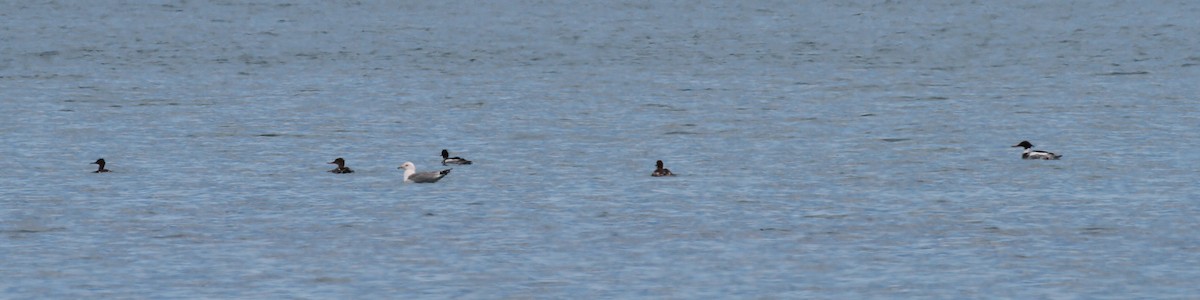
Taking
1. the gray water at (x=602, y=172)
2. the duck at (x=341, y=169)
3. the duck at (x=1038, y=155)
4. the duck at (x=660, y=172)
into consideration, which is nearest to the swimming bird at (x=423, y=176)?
the gray water at (x=602, y=172)

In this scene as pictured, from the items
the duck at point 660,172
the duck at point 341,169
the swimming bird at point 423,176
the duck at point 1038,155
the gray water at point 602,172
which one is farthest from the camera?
the duck at point 1038,155

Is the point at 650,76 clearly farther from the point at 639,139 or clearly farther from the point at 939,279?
the point at 939,279

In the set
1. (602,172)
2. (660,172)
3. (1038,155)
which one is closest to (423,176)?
(602,172)

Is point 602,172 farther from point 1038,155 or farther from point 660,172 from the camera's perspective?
point 1038,155

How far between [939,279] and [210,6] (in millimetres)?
106545

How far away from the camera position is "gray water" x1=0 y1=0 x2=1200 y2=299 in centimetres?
2591

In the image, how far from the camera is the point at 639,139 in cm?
4591

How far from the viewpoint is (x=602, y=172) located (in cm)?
3841

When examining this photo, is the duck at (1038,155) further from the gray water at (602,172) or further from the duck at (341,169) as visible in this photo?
the duck at (341,169)

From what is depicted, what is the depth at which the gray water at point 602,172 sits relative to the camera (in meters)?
25.9

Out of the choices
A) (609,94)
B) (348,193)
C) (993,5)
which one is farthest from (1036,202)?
(993,5)

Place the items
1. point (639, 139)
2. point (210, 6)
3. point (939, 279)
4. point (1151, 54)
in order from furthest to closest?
point (210, 6) < point (1151, 54) < point (639, 139) < point (939, 279)

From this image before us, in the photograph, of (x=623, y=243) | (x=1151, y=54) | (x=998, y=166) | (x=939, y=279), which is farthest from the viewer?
(x=1151, y=54)

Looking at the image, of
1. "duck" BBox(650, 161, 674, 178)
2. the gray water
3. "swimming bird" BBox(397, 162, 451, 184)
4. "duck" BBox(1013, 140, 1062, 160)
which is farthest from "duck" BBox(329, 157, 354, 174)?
"duck" BBox(1013, 140, 1062, 160)
